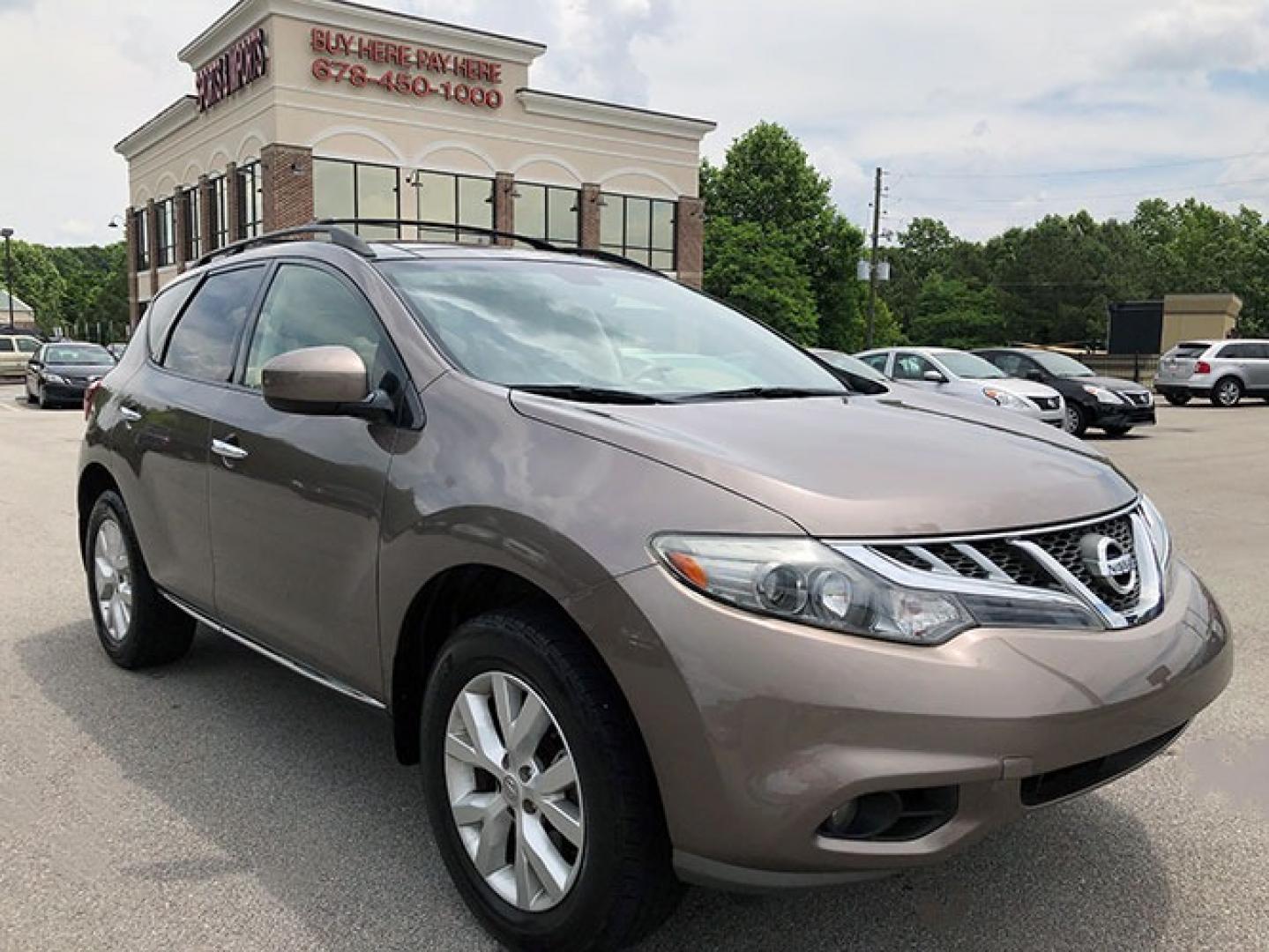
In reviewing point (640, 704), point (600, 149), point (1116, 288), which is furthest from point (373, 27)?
point (1116, 288)

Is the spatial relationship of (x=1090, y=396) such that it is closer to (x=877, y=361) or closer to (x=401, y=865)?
(x=877, y=361)

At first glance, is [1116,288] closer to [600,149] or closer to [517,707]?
[600,149]

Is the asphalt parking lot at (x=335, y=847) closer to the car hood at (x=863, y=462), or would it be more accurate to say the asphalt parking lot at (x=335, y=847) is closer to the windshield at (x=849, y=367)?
the car hood at (x=863, y=462)

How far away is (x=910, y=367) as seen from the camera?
1605cm

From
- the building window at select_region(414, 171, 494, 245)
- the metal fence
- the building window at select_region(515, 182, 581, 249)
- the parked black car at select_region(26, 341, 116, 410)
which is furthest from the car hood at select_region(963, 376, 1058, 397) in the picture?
the building window at select_region(515, 182, 581, 249)

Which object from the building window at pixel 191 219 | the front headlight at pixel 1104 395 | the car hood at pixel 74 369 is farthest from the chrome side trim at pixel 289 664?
the building window at pixel 191 219

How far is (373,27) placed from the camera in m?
31.5

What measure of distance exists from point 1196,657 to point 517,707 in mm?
1519

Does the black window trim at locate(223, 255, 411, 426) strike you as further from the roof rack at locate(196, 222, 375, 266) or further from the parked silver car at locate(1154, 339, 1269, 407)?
the parked silver car at locate(1154, 339, 1269, 407)

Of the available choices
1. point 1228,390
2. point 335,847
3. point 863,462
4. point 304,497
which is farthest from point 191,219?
point 863,462

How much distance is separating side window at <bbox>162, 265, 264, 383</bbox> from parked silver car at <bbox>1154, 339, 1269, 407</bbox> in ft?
81.3

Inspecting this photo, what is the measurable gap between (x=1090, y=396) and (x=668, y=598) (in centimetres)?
1609

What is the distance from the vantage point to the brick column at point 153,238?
41531 mm

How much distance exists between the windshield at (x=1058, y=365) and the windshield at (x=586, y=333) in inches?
586
